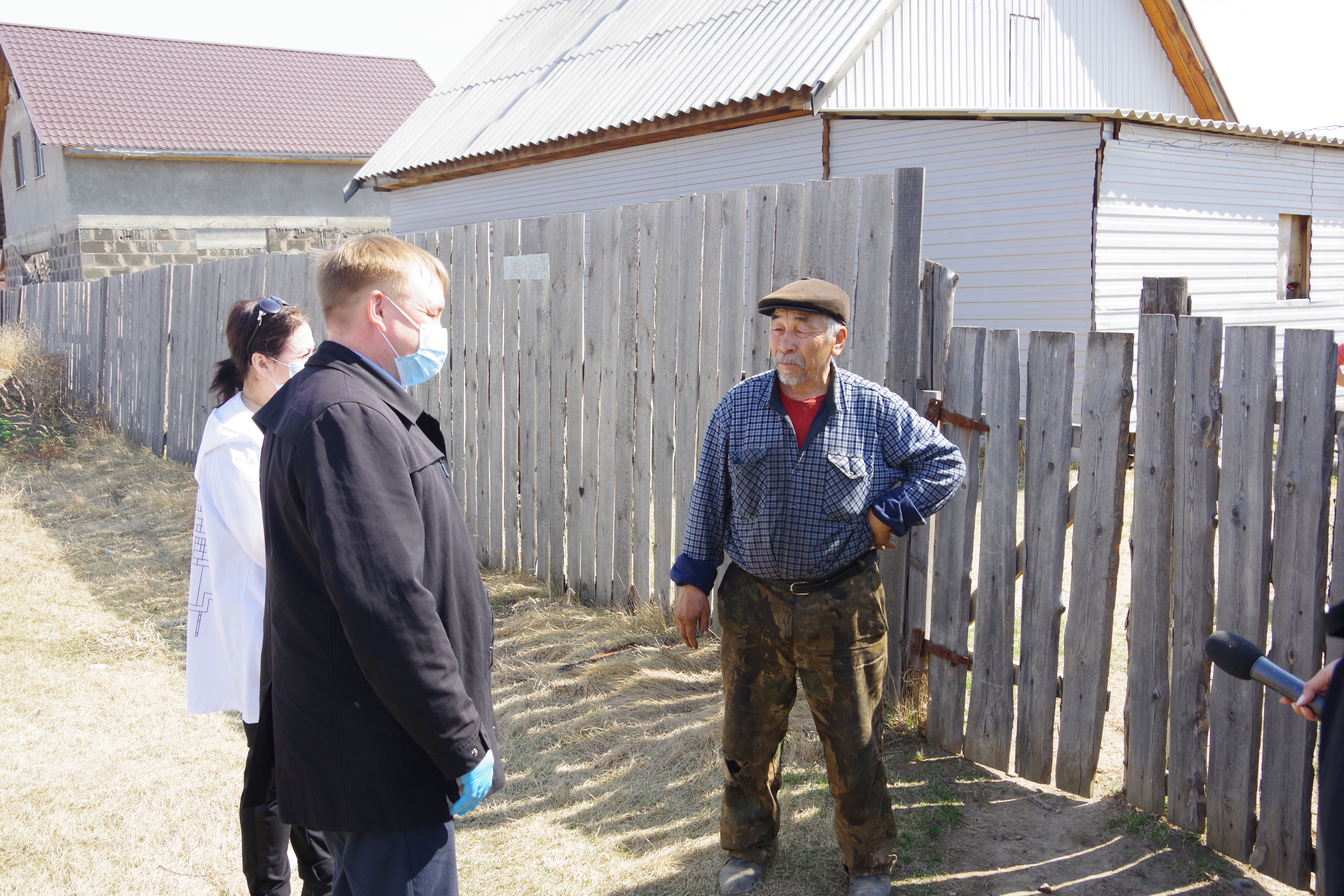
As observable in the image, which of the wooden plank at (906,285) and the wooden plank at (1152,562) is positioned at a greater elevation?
the wooden plank at (906,285)

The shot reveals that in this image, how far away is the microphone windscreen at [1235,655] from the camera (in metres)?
1.89

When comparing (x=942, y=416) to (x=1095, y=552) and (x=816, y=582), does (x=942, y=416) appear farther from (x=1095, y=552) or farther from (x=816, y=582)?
(x=816, y=582)

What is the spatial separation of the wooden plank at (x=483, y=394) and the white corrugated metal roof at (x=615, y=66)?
5.98m

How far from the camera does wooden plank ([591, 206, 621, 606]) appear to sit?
17.9ft

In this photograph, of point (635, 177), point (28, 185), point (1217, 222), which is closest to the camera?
point (1217, 222)

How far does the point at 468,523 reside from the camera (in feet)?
22.7

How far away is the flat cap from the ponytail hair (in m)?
1.49

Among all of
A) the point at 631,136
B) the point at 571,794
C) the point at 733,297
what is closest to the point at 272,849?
the point at 571,794

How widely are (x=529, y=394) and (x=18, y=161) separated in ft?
82.7

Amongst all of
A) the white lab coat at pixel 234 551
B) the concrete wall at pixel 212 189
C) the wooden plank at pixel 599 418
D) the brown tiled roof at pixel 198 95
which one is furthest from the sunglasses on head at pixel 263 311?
the brown tiled roof at pixel 198 95

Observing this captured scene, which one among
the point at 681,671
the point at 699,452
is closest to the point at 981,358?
the point at 699,452

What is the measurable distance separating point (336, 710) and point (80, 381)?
45.2 feet

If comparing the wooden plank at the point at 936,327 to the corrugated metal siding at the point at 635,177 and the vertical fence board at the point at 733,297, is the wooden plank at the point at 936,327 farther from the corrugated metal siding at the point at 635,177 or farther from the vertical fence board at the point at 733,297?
the corrugated metal siding at the point at 635,177

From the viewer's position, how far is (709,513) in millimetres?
3244
